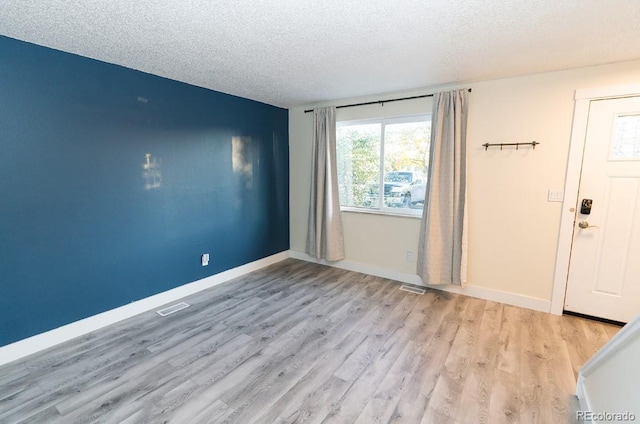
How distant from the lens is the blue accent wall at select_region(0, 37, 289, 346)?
7.13 ft

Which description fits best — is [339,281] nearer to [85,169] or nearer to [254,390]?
[254,390]

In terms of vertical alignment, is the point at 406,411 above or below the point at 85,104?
below

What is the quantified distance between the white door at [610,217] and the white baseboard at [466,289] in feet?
1.20

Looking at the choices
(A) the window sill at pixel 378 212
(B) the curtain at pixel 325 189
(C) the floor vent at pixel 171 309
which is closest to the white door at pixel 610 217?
(A) the window sill at pixel 378 212

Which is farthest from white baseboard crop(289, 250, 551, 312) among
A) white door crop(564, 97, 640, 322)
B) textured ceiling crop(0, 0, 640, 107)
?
textured ceiling crop(0, 0, 640, 107)

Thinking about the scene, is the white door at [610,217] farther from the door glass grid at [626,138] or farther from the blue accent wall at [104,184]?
the blue accent wall at [104,184]

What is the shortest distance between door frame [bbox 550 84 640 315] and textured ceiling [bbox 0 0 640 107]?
26 cm

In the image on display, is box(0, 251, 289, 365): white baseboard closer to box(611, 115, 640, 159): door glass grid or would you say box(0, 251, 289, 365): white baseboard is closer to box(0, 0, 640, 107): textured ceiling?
box(0, 0, 640, 107): textured ceiling

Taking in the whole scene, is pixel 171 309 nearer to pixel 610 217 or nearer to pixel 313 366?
pixel 313 366

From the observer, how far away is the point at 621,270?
2645 millimetres

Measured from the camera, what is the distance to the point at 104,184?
2621mm

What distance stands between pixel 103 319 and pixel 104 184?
1.21 meters

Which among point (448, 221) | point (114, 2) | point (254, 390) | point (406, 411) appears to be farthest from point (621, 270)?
point (114, 2)

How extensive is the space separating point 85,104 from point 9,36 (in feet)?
1.84
